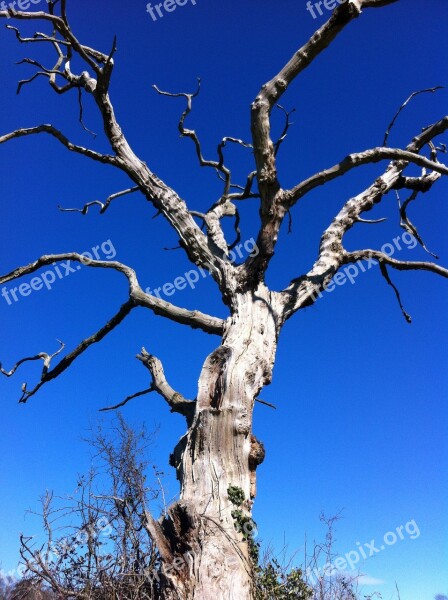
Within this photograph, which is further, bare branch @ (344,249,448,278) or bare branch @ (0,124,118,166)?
bare branch @ (344,249,448,278)

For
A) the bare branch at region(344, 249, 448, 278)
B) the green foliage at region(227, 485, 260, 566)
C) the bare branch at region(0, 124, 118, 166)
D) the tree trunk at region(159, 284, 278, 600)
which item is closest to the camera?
the tree trunk at region(159, 284, 278, 600)

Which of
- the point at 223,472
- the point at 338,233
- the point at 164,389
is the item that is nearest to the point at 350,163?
the point at 338,233

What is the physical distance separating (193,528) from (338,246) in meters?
3.17

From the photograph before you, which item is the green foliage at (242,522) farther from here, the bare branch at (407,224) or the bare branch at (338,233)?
the bare branch at (407,224)

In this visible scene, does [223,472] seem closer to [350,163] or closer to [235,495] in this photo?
[235,495]

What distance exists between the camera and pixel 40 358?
5.39 m

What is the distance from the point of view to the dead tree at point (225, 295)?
3082 millimetres

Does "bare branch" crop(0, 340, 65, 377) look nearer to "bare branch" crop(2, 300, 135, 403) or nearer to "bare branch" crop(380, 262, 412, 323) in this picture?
"bare branch" crop(2, 300, 135, 403)

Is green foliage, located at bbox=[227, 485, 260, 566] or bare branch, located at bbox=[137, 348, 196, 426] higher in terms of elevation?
bare branch, located at bbox=[137, 348, 196, 426]

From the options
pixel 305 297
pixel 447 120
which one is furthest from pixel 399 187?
pixel 305 297

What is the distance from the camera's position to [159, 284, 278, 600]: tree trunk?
2.94 m

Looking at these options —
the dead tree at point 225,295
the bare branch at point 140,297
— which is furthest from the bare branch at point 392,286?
the bare branch at point 140,297

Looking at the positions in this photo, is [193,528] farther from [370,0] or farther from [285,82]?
[370,0]

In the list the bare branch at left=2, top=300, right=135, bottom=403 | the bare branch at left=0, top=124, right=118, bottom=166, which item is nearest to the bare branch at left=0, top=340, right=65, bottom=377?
the bare branch at left=2, top=300, right=135, bottom=403
